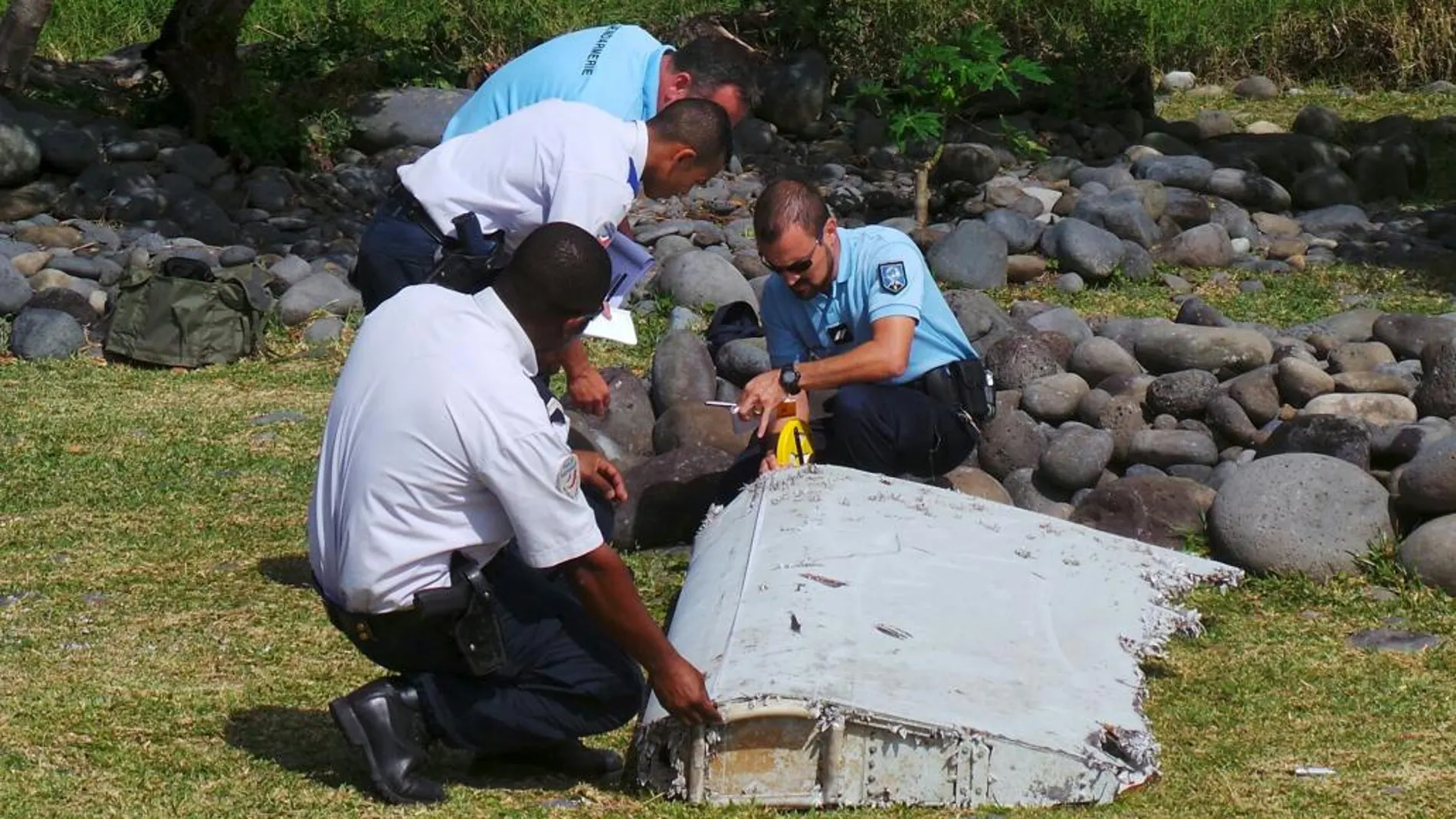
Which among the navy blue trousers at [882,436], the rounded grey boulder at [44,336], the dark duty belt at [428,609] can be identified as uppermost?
the dark duty belt at [428,609]

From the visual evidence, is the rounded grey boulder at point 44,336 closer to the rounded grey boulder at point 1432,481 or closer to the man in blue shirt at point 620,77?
the man in blue shirt at point 620,77

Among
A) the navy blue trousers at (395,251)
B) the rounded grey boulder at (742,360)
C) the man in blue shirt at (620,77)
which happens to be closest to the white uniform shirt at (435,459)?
the navy blue trousers at (395,251)

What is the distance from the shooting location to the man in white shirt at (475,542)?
3.89m

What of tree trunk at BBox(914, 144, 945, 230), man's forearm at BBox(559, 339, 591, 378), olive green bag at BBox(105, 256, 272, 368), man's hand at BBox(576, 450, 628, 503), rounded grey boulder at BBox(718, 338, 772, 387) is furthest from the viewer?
tree trunk at BBox(914, 144, 945, 230)

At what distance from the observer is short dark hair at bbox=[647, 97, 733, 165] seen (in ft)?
17.4

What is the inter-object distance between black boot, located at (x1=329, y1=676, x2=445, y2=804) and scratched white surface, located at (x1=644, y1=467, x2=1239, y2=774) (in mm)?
482

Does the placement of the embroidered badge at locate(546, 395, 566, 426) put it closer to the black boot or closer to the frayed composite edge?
the black boot

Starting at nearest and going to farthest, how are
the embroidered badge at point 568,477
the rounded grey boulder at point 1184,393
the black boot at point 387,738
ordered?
the embroidered badge at point 568,477 → the black boot at point 387,738 → the rounded grey boulder at point 1184,393

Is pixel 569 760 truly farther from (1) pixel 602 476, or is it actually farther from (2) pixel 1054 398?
(2) pixel 1054 398

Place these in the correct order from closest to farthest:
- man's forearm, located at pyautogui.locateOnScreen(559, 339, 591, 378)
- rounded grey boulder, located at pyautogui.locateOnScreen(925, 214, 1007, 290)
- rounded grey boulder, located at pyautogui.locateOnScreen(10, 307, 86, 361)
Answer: man's forearm, located at pyautogui.locateOnScreen(559, 339, 591, 378), rounded grey boulder, located at pyautogui.locateOnScreen(10, 307, 86, 361), rounded grey boulder, located at pyautogui.locateOnScreen(925, 214, 1007, 290)

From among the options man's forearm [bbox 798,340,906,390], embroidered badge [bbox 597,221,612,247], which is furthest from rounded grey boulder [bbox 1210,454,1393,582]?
embroidered badge [bbox 597,221,612,247]

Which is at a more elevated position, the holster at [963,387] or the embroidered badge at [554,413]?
the embroidered badge at [554,413]

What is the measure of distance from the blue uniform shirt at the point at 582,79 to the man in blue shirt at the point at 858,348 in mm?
496

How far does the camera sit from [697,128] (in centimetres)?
532
